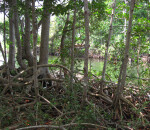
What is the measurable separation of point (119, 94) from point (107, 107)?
0.47m

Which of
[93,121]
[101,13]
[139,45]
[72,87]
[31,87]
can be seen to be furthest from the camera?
[139,45]

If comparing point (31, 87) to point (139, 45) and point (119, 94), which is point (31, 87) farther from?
point (139, 45)

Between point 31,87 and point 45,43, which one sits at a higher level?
point 45,43

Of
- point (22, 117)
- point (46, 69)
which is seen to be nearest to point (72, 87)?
point (22, 117)

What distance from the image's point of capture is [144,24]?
153 inches

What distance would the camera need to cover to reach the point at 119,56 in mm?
4121

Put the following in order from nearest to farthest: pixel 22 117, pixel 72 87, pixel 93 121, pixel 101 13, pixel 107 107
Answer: pixel 93 121 → pixel 22 117 → pixel 72 87 → pixel 107 107 → pixel 101 13

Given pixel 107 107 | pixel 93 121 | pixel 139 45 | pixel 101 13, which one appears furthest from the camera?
pixel 139 45

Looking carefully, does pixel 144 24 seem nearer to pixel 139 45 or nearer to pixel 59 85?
pixel 139 45

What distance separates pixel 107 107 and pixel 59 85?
1356 millimetres

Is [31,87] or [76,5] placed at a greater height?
[76,5]

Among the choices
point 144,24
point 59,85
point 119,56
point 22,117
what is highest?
point 144,24

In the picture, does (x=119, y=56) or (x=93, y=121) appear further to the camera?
(x=119, y=56)

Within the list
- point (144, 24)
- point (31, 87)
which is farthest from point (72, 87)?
point (144, 24)
